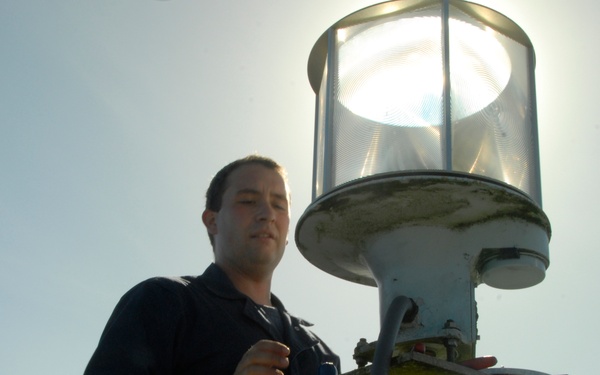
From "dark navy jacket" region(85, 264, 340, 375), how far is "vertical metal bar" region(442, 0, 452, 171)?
2.63ft

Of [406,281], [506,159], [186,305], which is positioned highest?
[506,159]

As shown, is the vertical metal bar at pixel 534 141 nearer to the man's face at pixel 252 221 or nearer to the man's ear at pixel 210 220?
the man's face at pixel 252 221

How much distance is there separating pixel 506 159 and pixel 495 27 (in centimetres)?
56

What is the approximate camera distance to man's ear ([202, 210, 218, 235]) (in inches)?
141

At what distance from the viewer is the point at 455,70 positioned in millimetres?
3283

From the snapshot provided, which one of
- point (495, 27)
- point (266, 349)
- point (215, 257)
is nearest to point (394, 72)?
point (495, 27)

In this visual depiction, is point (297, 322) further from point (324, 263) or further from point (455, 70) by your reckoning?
point (455, 70)

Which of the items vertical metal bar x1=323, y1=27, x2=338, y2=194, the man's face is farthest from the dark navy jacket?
vertical metal bar x1=323, y1=27, x2=338, y2=194

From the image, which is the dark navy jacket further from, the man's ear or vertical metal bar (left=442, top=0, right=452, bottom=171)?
vertical metal bar (left=442, top=0, right=452, bottom=171)

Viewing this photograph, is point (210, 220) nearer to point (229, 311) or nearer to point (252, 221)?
point (252, 221)

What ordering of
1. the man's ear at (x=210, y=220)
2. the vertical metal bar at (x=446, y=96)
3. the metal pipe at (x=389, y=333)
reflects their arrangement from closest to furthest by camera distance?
the metal pipe at (x=389, y=333) → the vertical metal bar at (x=446, y=96) → the man's ear at (x=210, y=220)

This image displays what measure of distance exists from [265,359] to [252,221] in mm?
943

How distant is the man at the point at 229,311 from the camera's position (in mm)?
2734

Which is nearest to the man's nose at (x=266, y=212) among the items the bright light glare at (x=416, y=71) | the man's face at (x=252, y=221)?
the man's face at (x=252, y=221)
